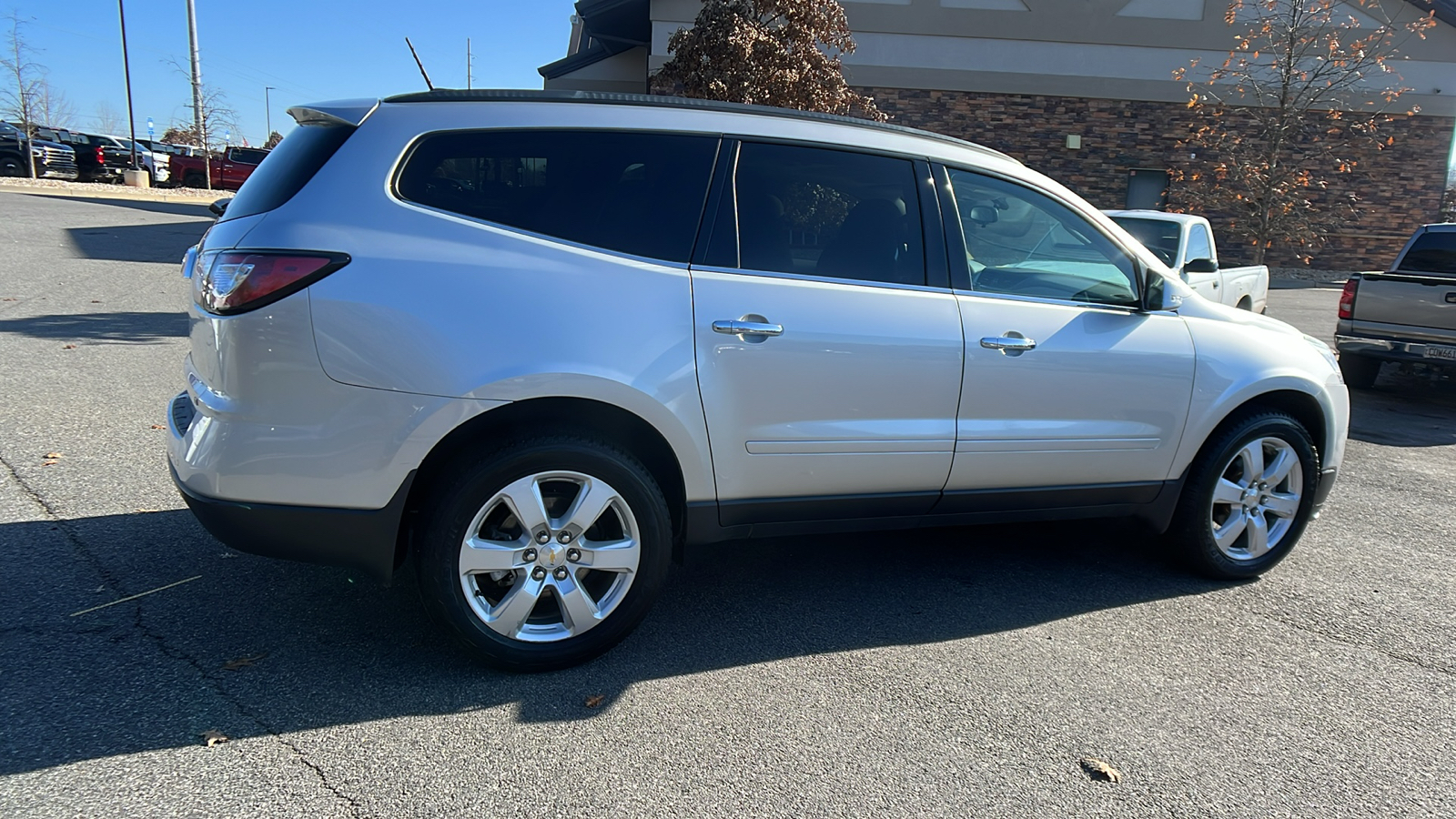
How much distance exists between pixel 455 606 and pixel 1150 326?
2.99 m

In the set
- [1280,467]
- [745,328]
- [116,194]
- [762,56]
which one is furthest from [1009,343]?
[116,194]

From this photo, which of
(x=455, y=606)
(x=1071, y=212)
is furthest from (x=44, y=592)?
(x=1071, y=212)

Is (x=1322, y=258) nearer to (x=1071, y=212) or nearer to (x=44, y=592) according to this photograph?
(x=1071, y=212)

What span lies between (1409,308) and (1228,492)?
681cm

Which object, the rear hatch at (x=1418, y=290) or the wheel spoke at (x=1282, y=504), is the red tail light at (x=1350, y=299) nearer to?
the rear hatch at (x=1418, y=290)

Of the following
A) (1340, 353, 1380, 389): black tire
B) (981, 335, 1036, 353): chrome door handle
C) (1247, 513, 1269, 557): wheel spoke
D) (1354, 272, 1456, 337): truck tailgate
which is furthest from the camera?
(1340, 353, 1380, 389): black tire

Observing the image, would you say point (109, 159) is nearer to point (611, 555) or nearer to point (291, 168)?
point (291, 168)

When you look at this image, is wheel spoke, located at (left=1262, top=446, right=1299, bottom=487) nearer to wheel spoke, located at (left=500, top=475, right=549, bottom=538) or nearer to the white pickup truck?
wheel spoke, located at (left=500, top=475, right=549, bottom=538)

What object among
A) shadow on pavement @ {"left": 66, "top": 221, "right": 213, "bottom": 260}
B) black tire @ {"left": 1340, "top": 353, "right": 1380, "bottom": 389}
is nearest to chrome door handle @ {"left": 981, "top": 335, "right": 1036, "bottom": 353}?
black tire @ {"left": 1340, "top": 353, "right": 1380, "bottom": 389}

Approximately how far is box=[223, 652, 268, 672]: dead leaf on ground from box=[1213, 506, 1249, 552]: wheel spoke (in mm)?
3914

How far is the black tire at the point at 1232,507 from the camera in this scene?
428cm

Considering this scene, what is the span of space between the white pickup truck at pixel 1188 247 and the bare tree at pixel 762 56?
11.2 feet

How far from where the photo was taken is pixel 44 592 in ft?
11.8

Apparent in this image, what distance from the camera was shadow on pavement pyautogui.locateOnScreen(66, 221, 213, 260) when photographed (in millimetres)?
14555
